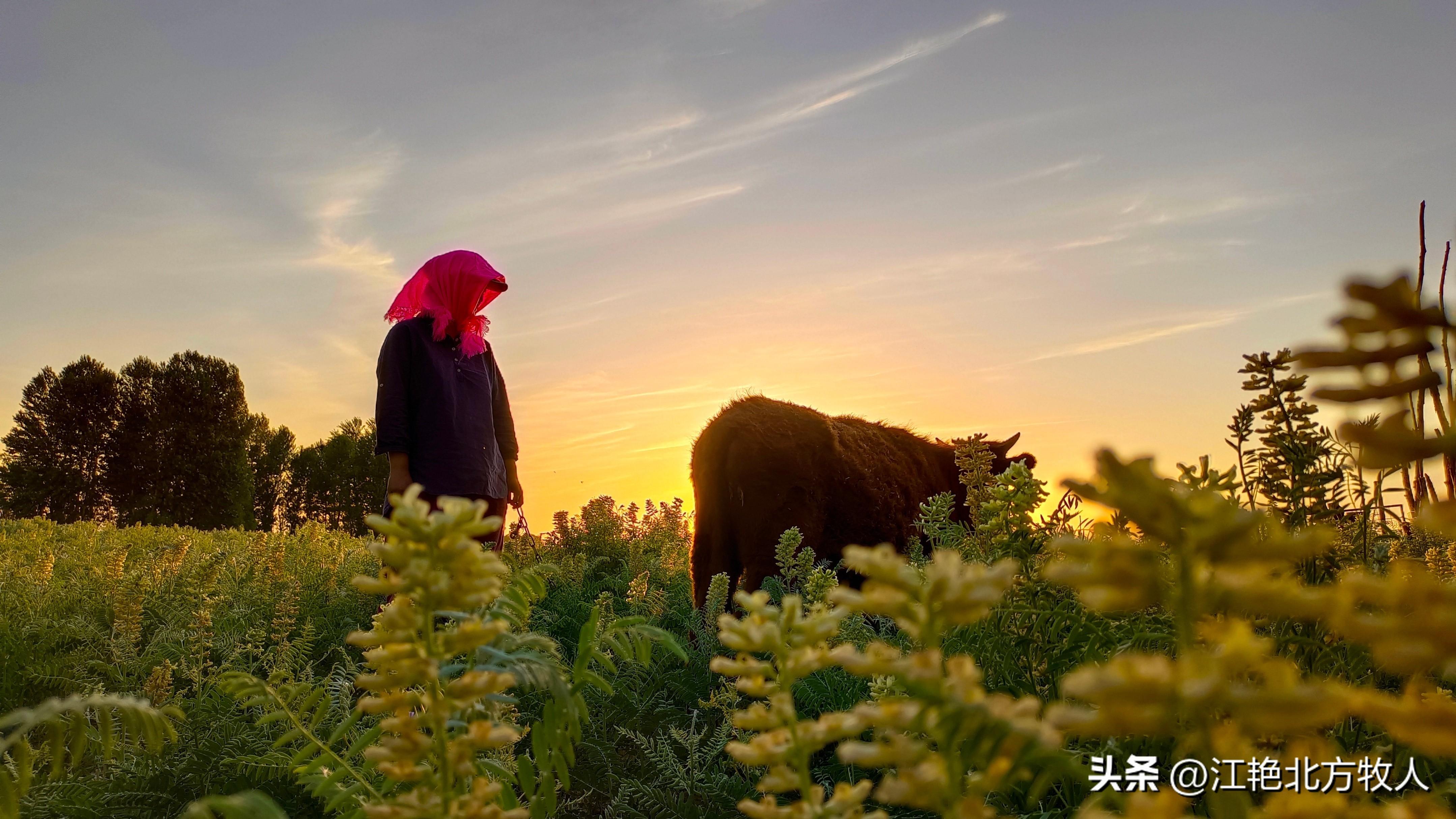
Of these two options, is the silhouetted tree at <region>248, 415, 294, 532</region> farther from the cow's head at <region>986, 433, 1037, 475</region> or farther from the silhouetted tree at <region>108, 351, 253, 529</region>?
the cow's head at <region>986, 433, 1037, 475</region>

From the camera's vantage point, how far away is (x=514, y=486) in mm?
7559

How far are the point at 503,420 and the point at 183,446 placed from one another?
42663 mm

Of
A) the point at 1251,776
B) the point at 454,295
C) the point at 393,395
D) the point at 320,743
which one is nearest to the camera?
the point at 1251,776

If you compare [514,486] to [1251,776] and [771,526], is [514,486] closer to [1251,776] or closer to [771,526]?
[771,526]

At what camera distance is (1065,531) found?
3.50 metres

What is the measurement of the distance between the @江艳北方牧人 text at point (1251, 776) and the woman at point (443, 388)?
535 centimetres

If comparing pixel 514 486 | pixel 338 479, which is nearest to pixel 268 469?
pixel 338 479

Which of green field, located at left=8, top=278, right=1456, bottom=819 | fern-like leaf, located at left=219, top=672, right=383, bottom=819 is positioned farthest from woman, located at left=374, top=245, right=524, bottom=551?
fern-like leaf, located at left=219, top=672, right=383, bottom=819

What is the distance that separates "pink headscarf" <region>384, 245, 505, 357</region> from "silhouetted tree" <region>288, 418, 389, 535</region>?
40292 mm

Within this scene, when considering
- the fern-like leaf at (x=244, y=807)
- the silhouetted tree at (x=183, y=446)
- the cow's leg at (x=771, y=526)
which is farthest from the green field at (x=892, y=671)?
the silhouetted tree at (x=183, y=446)

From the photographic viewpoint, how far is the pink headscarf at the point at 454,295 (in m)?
6.68

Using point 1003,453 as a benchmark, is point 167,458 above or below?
above

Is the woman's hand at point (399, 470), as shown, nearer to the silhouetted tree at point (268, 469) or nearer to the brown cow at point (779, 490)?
the brown cow at point (779, 490)

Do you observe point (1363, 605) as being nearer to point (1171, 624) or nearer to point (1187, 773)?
point (1171, 624)
